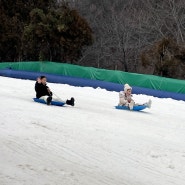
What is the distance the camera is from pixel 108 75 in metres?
24.7

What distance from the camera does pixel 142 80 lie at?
2291 centimetres

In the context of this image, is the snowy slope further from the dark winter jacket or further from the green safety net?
the green safety net

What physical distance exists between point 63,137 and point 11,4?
32203mm

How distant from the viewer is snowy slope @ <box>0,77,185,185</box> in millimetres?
5816

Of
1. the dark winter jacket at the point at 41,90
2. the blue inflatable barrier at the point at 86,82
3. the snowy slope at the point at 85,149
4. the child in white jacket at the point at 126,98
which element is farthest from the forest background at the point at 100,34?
the snowy slope at the point at 85,149

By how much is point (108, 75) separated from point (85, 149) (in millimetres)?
17383

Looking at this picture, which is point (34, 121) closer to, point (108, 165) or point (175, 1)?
point (108, 165)

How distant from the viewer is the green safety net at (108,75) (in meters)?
21.7

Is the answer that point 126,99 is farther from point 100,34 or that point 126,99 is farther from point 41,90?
point 100,34

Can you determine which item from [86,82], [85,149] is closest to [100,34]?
[86,82]

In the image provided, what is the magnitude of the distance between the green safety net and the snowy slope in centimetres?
992

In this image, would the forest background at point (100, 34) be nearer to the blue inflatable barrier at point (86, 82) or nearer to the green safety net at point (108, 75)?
the green safety net at point (108, 75)

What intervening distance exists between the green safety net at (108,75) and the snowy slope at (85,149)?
391 inches

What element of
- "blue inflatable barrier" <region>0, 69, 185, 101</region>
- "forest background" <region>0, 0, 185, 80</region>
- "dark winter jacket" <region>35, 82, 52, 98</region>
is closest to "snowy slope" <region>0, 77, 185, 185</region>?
"dark winter jacket" <region>35, 82, 52, 98</region>
